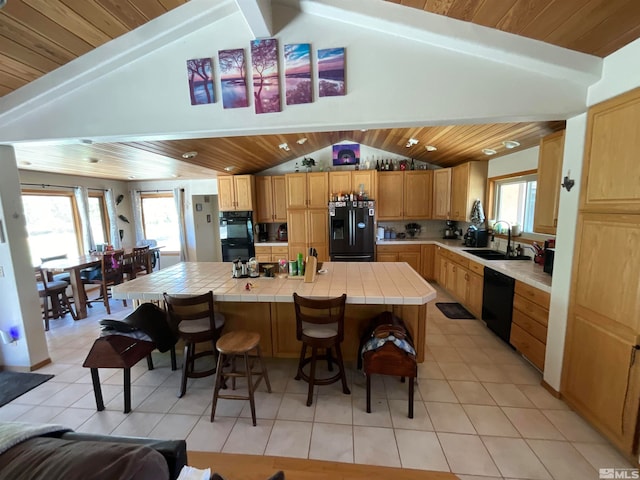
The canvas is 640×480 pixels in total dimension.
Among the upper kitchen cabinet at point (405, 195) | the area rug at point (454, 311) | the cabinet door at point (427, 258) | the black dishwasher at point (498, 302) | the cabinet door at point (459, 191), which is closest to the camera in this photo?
the black dishwasher at point (498, 302)

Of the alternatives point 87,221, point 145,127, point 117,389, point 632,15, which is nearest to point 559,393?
point 632,15

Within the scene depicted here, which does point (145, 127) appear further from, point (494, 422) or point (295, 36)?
point (494, 422)

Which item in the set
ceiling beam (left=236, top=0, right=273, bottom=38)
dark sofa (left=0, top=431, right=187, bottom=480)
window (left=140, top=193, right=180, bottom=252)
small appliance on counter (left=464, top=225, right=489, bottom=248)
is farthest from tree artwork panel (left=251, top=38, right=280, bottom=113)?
window (left=140, top=193, right=180, bottom=252)

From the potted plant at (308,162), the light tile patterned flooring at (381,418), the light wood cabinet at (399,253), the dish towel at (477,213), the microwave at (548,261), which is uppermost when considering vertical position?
the potted plant at (308,162)

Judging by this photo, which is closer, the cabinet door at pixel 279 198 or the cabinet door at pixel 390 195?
the cabinet door at pixel 390 195

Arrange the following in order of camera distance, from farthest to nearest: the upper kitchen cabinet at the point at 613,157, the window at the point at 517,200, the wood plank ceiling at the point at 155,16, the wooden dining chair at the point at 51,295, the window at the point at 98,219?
the window at the point at 98,219, the wooden dining chair at the point at 51,295, the window at the point at 517,200, the upper kitchen cabinet at the point at 613,157, the wood plank ceiling at the point at 155,16

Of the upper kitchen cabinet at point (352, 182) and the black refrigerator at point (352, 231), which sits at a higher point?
the upper kitchen cabinet at point (352, 182)

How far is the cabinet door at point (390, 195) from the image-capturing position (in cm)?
533

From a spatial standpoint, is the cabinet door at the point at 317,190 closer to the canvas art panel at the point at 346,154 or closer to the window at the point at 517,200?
the canvas art panel at the point at 346,154

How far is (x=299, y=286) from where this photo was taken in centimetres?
245

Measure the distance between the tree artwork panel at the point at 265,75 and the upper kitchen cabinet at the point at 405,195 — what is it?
3.62 metres

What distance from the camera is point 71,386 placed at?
253cm

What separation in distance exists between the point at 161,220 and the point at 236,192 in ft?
9.23

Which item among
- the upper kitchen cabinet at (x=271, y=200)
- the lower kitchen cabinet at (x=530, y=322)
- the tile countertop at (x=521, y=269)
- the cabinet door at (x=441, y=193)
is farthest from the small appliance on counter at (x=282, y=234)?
the lower kitchen cabinet at (x=530, y=322)
